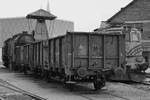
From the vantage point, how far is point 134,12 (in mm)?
32844

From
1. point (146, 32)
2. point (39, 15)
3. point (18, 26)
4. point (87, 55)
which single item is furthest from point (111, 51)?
point (18, 26)

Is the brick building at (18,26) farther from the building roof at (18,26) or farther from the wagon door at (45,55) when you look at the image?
the wagon door at (45,55)

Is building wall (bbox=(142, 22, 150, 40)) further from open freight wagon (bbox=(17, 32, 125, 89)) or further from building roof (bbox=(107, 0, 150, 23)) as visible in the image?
open freight wagon (bbox=(17, 32, 125, 89))

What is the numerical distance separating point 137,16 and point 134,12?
0.66m

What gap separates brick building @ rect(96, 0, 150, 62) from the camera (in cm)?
3084

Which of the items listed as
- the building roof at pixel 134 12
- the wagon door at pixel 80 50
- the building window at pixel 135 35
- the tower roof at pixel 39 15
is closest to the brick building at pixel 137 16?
the building roof at pixel 134 12

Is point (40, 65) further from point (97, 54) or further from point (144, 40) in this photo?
point (144, 40)

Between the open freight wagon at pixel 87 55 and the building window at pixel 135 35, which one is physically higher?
the building window at pixel 135 35

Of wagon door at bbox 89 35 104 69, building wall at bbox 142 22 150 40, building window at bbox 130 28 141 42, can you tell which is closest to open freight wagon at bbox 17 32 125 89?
wagon door at bbox 89 35 104 69

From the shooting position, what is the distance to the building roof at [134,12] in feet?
106

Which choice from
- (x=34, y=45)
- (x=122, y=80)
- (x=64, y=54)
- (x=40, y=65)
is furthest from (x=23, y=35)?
(x=64, y=54)

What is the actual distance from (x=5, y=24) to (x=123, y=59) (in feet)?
163

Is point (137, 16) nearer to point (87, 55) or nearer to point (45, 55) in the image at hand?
point (45, 55)

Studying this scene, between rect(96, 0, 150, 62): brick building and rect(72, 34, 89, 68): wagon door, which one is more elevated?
rect(96, 0, 150, 62): brick building
